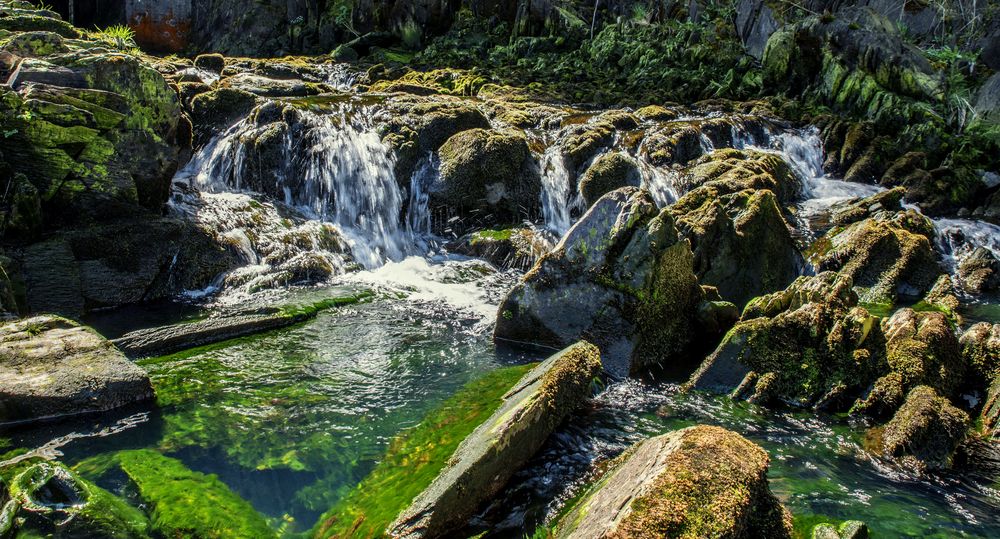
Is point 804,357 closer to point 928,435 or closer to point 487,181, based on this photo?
point 928,435

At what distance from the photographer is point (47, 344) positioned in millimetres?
7395

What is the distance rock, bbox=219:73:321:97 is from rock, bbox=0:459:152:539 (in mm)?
23020

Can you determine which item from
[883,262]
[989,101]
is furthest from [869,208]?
[989,101]

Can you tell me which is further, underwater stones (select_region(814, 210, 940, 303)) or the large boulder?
underwater stones (select_region(814, 210, 940, 303))

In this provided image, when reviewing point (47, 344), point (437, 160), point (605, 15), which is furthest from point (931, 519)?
point (605, 15)

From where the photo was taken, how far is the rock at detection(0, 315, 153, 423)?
264 inches

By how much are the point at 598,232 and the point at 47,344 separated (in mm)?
8002

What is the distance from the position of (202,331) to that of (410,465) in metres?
5.64

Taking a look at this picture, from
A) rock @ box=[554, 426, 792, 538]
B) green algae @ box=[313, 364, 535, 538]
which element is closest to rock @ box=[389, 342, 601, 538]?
green algae @ box=[313, 364, 535, 538]

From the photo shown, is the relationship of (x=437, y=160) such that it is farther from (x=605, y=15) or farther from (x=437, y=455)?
(x=605, y=15)

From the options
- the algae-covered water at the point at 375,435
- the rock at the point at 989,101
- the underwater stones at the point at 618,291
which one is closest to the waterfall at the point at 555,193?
the underwater stones at the point at 618,291

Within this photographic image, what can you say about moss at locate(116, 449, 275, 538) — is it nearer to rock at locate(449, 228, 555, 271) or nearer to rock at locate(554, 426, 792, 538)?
rock at locate(554, 426, 792, 538)

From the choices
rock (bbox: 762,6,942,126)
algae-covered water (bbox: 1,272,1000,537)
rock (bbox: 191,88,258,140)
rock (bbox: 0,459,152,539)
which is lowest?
algae-covered water (bbox: 1,272,1000,537)

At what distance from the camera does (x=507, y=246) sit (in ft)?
51.0
